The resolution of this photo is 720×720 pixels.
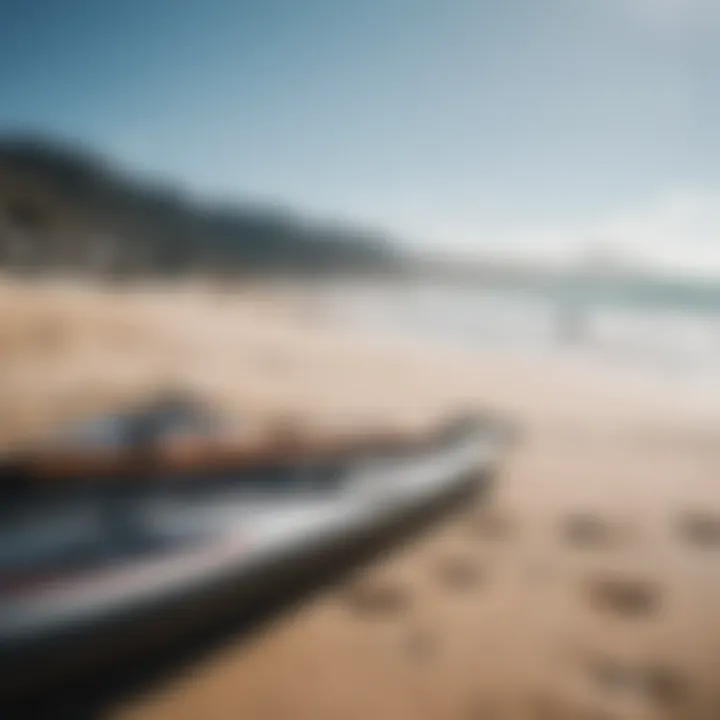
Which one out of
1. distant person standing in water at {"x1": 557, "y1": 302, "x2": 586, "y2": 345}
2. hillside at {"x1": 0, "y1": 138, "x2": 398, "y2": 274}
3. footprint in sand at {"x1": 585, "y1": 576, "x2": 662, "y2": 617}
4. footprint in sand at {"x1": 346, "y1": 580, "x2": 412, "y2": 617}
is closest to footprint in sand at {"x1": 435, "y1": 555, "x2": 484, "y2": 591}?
footprint in sand at {"x1": 346, "y1": 580, "x2": 412, "y2": 617}

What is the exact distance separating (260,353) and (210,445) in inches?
376

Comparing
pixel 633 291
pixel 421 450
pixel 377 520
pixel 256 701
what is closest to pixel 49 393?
pixel 421 450

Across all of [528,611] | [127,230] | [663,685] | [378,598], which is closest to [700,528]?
[528,611]

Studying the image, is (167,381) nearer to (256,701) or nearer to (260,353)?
(260,353)

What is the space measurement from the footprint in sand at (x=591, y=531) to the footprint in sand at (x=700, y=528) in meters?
0.53

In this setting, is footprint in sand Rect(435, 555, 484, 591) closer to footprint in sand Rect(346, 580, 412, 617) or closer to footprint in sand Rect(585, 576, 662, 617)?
footprint in sand Rect(346, 580, 412, 617)

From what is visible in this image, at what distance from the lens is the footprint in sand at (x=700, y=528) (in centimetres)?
588

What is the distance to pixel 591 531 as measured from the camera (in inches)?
234

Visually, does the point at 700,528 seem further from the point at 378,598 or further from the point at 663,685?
the point at 378,598

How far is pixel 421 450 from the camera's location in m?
6.45

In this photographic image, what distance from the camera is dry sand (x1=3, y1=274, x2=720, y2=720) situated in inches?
138

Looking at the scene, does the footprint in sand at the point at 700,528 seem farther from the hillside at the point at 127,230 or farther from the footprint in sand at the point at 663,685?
the hillside at the point at 127,230

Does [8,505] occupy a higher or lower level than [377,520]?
higher

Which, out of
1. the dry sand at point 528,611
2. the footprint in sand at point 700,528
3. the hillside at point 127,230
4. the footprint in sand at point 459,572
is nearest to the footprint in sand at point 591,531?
the dry sand at point 528,611
